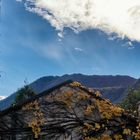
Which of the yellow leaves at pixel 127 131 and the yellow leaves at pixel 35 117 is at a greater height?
the yellow leaves at pixel 35 117

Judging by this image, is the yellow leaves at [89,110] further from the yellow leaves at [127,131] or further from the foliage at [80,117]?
the yellow leaves at [127,131]

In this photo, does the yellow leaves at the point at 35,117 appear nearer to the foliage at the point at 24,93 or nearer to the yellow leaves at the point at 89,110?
the yellow leaves at the point at 89,110

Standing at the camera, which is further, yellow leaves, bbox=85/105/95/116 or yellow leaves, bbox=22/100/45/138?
yellow leaves, bbox=85/105/95/116

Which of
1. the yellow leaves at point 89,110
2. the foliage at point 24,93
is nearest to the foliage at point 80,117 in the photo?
the yellow leaves at point 89,110

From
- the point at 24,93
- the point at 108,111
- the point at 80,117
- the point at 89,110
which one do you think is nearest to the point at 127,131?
the point at 108,111

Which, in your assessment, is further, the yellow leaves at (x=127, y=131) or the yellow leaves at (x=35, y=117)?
the yellow leaves at (x=35, y=117)

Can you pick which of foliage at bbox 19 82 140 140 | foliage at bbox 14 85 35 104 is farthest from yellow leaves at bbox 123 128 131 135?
foliage at bbox 14 85 35 104

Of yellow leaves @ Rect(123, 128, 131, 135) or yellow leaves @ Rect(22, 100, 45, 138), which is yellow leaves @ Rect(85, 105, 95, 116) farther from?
yellow leaves @ Rect(123, 128, 131, 135)

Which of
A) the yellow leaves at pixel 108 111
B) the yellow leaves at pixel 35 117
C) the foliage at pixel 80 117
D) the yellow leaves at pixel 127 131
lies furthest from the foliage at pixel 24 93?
the yellow leaves at pixel 127 131

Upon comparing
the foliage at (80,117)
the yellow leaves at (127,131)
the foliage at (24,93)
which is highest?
the foliage at (24,93)

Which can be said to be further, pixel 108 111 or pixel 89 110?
pixel 89 110

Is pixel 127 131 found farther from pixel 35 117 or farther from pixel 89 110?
pixel 35 117

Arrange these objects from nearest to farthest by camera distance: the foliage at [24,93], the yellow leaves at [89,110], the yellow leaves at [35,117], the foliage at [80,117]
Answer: the foliage at [80,117] → the yellow leaves at [35,117] → the yellow leaves at [89,110] → the foliage at [24,93]

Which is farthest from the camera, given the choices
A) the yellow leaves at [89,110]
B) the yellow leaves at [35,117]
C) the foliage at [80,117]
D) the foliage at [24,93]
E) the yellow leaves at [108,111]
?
the foliage at [24,93]
